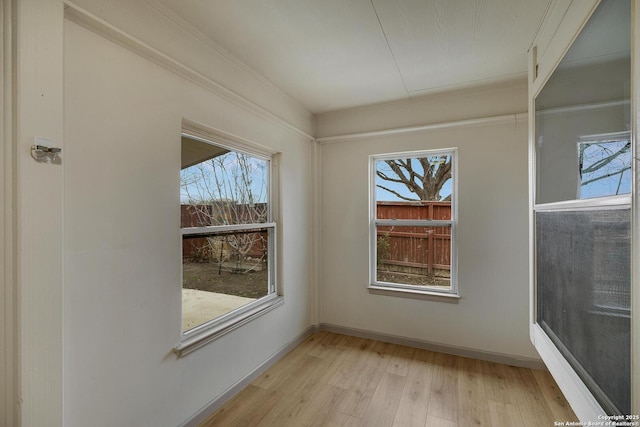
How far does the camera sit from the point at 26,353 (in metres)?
0.99

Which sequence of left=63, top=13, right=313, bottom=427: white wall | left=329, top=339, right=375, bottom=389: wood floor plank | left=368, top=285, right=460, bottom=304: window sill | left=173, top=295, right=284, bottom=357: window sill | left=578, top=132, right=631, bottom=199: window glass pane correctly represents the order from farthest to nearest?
left=368, top=285, right=460, bottom=304: window sill, left=329, top=339, right=375, bottom=389: wood floor plank, left=173, top=295, right=284, bottom=357: window sill, left=63, top=13, right=313, bottom=427: white wall, left=578, top=132, right=631, bottom=199: window glass pane

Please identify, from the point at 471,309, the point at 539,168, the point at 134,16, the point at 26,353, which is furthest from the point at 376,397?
the point at 134,16

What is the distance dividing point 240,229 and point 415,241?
1.83m

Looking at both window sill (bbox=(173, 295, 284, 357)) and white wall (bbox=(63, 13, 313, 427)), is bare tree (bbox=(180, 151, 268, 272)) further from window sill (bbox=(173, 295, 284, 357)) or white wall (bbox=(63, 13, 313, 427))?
window sill (bbox=(173, 295, 284, 357))

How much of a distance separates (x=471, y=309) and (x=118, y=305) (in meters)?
2.80

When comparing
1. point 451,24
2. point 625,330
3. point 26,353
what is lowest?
point 26,353

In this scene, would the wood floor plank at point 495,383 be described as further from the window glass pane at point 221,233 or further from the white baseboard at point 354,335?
the window glass pane at point 221,233

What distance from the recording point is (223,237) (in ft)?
6.73

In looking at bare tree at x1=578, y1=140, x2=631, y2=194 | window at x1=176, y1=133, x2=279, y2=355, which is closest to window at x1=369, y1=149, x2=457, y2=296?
window at x1=176, y1=133, x2=279, y2=355

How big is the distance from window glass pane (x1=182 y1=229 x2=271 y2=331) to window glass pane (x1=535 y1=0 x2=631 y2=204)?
201 centimetres

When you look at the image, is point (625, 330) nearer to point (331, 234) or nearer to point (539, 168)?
point (539, 168)

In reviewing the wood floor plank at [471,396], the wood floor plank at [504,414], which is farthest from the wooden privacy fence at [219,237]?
the wood floor plank at [504,414]

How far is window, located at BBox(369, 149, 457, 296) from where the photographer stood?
2.76 meters

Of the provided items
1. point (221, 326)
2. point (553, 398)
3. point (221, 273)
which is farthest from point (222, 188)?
point (553, 398)
